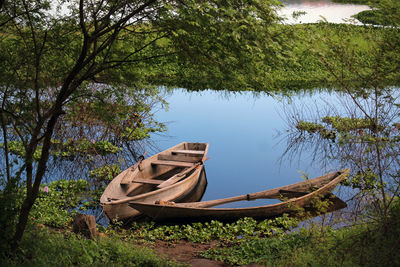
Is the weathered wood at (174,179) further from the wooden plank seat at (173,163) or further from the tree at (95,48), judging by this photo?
the tree at (95,48)

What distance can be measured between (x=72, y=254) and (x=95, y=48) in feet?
8.66

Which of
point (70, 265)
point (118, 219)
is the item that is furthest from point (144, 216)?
point (70, 265)

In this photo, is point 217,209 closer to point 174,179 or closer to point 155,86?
point 174,179

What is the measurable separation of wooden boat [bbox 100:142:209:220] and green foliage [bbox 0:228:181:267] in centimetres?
221

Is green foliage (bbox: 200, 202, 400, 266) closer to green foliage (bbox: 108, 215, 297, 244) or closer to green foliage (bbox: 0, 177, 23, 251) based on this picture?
green foliage (bbox: 108, 215, 297, 244)

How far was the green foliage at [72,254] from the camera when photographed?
519cm

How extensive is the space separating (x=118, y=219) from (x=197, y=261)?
256 cm

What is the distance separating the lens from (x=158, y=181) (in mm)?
10570

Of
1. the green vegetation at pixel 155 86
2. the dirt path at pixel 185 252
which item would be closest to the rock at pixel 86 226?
the green vegetation at pixel 155 86

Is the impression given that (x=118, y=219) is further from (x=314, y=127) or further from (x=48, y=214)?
(x=314, y=127)

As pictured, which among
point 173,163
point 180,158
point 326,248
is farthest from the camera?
point 180,158

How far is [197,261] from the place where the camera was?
6.92 metres

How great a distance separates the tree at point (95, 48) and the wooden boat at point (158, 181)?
10.7 ft

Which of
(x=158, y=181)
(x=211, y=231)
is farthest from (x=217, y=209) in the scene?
(x=158, y=181)
